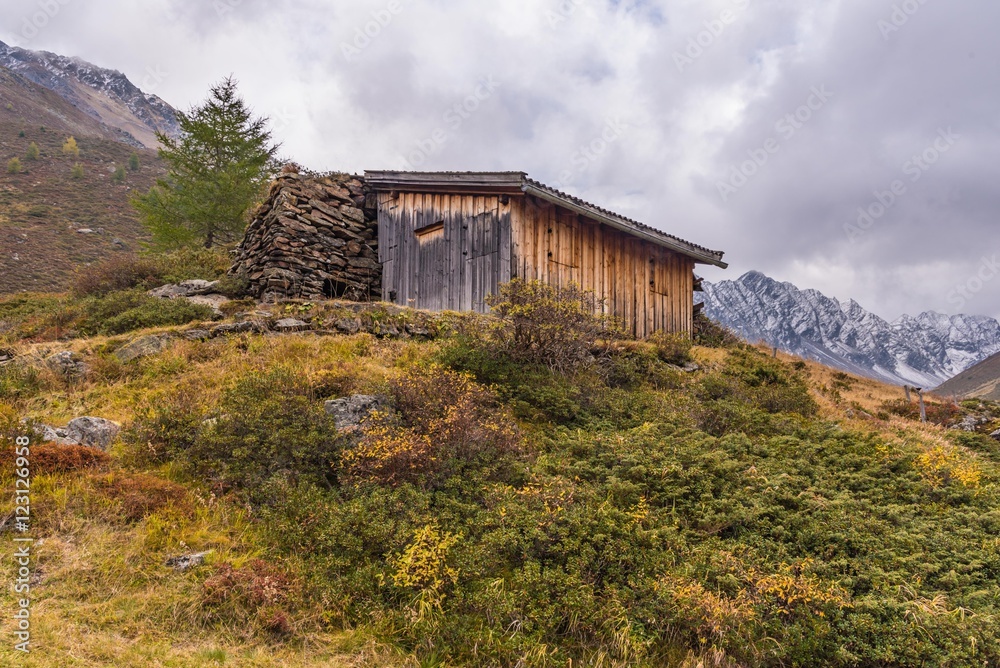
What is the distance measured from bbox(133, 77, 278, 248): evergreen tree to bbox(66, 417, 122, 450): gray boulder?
18209mm

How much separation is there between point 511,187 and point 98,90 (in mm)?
176517

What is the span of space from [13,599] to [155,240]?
23378mm

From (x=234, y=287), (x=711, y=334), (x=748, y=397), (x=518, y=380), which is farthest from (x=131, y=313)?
(x=711, y=334)

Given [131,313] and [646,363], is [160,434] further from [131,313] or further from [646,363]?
[646,363]

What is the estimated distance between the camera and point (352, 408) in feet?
25.8

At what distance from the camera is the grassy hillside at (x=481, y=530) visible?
478 cm

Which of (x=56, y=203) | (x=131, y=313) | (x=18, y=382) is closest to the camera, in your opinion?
(x=18, y=382)

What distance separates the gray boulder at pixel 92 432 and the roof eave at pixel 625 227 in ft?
33.4

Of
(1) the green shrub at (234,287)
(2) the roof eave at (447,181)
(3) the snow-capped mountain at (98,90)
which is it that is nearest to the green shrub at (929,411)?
(2) the roof eave at (447,181)

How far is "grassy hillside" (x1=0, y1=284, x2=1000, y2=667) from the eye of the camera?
15.7ft

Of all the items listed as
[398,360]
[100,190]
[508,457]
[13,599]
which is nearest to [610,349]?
[398,360]

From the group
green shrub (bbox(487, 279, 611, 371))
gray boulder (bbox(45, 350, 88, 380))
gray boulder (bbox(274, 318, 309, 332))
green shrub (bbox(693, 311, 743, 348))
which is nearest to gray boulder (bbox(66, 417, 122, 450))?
gray boulder (bbox(45, 350, 88, 380))

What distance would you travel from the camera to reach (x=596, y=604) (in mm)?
5137

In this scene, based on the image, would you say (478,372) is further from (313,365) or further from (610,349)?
(610,349)
